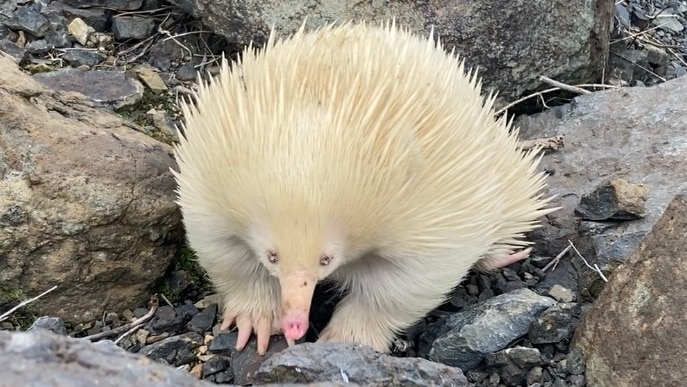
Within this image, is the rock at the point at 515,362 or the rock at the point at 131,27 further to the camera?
the rock at the point at 131,27

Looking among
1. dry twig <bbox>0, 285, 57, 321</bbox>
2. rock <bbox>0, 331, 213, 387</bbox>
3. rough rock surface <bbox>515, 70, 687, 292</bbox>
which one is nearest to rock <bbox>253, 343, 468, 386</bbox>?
rock <bbox>0, 331, 213, 387</bbox>

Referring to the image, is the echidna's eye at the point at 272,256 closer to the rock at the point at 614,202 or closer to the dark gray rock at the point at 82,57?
the rock at the point at 614,202

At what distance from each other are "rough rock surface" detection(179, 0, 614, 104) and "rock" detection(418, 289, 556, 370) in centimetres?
123

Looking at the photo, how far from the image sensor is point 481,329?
2.29m

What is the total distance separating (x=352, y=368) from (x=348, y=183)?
1.25 feet

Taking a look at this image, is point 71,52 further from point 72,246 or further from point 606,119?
point 606,119

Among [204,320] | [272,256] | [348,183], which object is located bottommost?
[204,320]

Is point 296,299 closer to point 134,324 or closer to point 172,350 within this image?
point 172,350

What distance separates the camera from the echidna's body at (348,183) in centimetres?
192

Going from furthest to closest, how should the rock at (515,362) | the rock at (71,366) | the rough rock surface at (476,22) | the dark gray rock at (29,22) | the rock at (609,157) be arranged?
the dark gray rock at (29,22), the rough rock surface at (476,22), the rock at (609,157), the rock at (515,362), the rock at (71,366)

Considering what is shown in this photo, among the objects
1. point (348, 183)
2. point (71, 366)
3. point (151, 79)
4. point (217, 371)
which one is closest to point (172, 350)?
point (217, 371)

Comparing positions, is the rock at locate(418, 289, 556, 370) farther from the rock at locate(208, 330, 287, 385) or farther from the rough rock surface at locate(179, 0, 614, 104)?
the rough rock surface at locate(179, 0, 614, 104)

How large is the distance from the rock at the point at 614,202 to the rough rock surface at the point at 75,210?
1.21 m

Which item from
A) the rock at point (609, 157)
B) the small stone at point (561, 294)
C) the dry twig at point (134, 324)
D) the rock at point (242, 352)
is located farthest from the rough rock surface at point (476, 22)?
the rock at point (242, 352)
